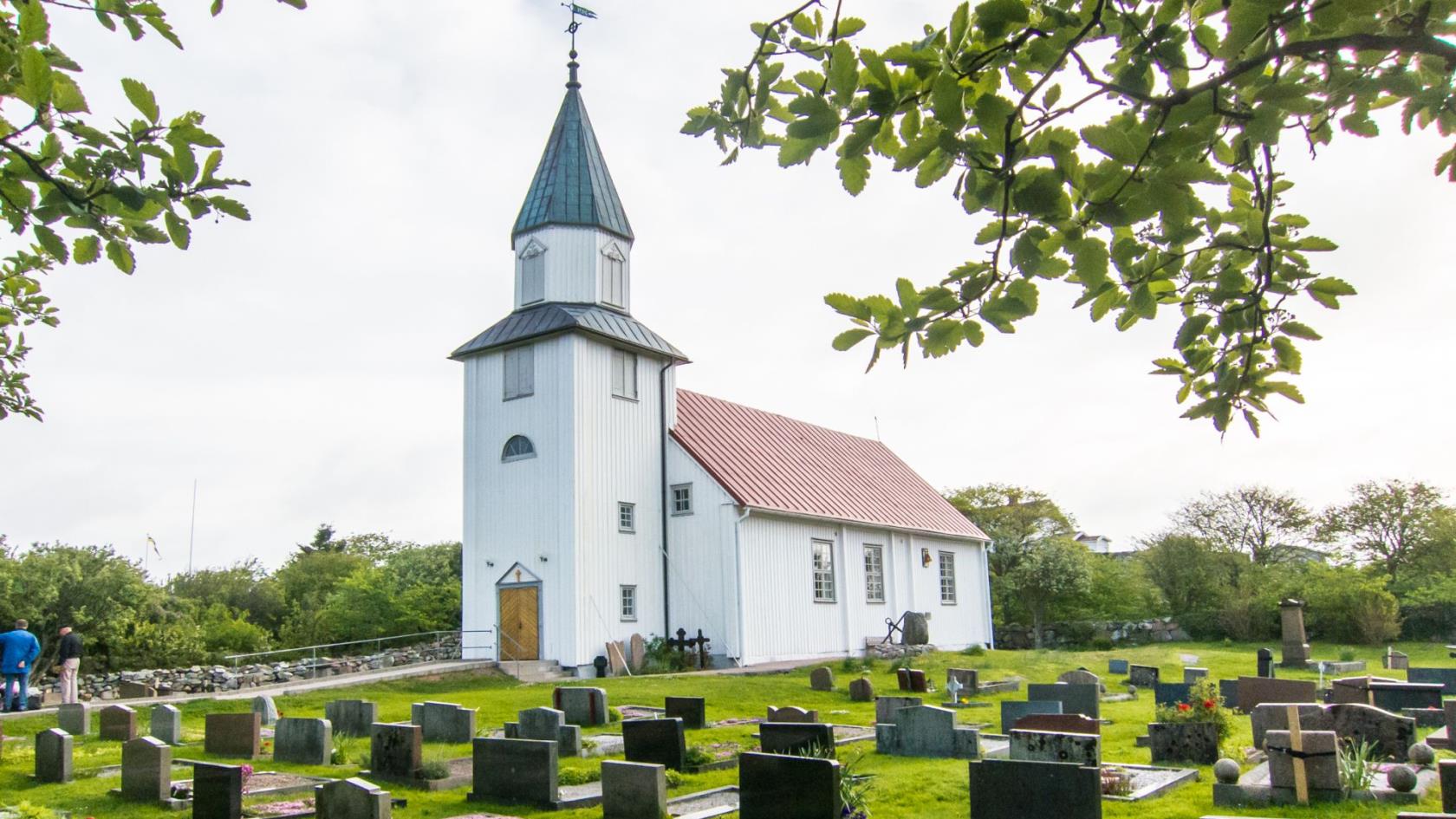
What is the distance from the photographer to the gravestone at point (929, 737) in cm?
1223

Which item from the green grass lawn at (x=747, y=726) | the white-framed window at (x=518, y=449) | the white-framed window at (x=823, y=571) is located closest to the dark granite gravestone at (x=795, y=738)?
the green grass lawn at (x=747, y=726)

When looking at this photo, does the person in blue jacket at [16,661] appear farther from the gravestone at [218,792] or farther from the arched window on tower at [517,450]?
the gravestone at [218,792]

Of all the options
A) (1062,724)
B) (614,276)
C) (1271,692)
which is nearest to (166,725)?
(1062,724)

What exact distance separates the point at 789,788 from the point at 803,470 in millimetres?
22734

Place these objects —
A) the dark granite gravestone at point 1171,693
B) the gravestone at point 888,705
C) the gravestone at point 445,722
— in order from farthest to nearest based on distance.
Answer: the dark granite gravestone at point 1171,693 < the gravestone at point 445,722 < the gravestone at point 888,705

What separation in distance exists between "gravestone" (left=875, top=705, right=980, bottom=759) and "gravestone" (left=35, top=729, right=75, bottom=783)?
874cm

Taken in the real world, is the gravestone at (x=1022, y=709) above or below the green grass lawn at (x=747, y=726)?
above

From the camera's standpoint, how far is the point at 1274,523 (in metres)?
44.5

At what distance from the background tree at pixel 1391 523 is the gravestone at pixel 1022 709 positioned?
32.5 meters

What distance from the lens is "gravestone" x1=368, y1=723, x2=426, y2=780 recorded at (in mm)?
11297

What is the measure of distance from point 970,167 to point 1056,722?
9.38 m

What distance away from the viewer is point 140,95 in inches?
119

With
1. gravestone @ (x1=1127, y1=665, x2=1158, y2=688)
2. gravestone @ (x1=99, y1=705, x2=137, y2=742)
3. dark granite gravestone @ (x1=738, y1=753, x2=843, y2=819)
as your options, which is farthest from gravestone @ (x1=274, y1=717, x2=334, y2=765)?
gravestone @ (x1=1127, y1=665, x2=1158, y2=688)

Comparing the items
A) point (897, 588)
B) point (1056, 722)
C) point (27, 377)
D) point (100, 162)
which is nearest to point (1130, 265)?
point (100, 162)
